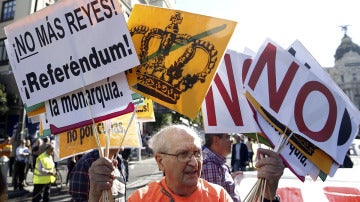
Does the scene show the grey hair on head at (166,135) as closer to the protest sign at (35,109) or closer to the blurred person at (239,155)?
the protest sign at (35,109)

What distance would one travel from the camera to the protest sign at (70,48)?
216 cm

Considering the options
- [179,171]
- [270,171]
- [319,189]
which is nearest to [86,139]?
[179,171]

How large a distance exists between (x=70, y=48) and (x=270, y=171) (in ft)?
4.79

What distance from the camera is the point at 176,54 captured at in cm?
228

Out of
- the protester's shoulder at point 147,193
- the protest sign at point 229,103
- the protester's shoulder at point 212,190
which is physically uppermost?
the protest sign at point 229,103

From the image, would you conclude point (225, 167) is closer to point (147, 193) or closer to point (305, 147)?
point (305, 147)

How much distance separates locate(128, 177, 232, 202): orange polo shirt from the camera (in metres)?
1.92

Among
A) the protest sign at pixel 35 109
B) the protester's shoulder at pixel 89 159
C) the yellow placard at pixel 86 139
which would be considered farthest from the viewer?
the protester's shoulder at pixel 89 159

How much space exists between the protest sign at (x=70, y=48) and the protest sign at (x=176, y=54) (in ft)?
0.66

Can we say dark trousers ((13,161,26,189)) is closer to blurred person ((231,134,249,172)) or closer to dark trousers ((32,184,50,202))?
dark trousers ((32,184,50,202))

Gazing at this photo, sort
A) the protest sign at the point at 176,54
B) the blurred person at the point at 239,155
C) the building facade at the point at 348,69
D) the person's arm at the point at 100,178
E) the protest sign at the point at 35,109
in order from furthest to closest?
the building facade at the point at 348,69 → the blurred person at the point at 239,155 → the protest sign at the point at 35,109 → the protest sign at the point at 176,54 → the person's arm at the point at 100,178

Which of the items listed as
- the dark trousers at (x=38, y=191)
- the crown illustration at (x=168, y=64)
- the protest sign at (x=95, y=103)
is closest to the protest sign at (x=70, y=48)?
the protest sign at (x=95, y=103)

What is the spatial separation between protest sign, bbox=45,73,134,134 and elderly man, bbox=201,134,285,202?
88cm

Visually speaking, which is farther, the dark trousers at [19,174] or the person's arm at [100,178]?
the dark trousers at [19,174]
